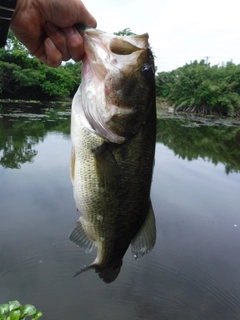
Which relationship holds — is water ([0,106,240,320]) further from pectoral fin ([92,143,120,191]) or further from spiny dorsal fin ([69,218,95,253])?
pectoral fin ([92,143,120,191])

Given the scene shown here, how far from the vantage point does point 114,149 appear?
1.73m

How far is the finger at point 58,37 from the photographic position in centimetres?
183

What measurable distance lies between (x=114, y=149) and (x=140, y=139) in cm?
16

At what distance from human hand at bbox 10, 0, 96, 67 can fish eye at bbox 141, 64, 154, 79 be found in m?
0.38

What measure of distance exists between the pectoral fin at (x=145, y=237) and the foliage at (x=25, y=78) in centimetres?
3555

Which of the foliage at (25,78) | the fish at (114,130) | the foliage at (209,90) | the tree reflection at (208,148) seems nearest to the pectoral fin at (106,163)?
the fish at (114,130)

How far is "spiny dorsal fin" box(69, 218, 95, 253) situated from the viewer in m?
1.95

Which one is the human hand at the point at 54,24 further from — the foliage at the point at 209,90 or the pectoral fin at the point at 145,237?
the foliage at the point at 209,90

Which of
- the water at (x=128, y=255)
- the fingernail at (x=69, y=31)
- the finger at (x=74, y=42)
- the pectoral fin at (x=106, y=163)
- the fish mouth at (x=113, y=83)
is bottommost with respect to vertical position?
the water at (x=128, y=255)

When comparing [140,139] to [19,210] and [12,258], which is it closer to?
[12,258]

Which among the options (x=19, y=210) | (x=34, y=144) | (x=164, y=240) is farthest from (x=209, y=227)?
(x=34, y=144)

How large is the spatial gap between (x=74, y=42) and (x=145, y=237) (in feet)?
4.04

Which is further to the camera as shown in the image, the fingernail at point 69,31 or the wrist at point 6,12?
the fingernail at point 69,31

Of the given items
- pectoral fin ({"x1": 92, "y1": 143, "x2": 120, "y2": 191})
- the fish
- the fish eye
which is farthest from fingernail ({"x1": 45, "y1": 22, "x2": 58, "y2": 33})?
pectoral fin ({"x1": 92, "y1": 143, "x2": 120, "y2": 191})
